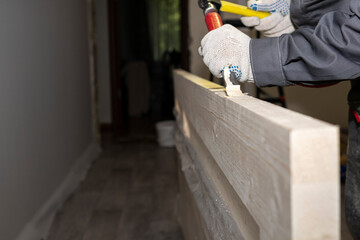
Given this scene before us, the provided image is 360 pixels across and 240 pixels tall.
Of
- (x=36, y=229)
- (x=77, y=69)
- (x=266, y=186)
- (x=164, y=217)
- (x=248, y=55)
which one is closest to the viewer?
(x=266, y=186)

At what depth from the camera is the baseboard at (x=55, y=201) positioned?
76.9 inches

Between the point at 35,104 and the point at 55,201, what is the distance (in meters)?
0.69

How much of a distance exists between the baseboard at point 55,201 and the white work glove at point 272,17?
4.78 feet

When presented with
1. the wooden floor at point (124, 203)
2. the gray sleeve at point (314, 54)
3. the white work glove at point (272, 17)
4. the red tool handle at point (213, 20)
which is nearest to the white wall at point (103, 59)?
the wooden floor at point (124, 203)

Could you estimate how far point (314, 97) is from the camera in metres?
2.45

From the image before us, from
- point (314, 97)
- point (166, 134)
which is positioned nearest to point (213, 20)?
point (314, 97)

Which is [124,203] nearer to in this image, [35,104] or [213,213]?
[35,104]

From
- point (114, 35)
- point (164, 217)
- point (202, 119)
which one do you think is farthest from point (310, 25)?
point (114, 35)

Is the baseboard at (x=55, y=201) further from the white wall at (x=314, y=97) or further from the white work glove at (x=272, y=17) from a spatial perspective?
the white work glove at (x=272, y=17)

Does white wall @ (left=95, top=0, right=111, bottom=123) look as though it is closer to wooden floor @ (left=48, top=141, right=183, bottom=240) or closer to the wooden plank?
wooden floor @ (left=48, top=141, right=183, bottom=240)

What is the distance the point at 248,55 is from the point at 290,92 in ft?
7.41

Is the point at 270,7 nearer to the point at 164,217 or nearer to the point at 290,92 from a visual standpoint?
the point at 164,217

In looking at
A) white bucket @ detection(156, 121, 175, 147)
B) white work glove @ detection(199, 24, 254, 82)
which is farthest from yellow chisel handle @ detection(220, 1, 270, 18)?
white bucket @ detection(156, 121, 175, 147)

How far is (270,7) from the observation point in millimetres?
1176
